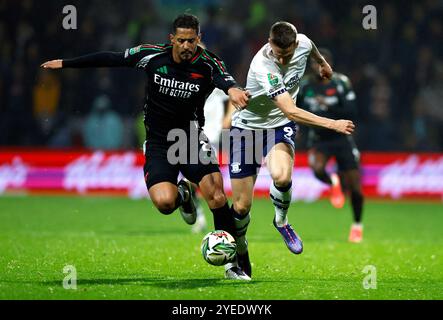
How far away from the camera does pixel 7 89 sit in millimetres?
19328

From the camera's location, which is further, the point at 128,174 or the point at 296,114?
the point at 128,174

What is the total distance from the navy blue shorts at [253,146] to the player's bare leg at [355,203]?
3.65 metres

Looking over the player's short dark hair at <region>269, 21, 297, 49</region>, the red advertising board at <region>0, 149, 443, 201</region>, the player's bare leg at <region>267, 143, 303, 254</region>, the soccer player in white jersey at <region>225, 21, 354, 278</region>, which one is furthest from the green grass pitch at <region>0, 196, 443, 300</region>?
the player's short dark hair at <region>269, 21, 297, 49</region>

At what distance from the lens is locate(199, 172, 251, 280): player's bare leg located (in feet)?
28.3

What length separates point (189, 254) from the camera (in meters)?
10.9

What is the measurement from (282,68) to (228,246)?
1881 mm

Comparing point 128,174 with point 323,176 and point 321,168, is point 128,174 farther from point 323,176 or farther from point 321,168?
point 321,168

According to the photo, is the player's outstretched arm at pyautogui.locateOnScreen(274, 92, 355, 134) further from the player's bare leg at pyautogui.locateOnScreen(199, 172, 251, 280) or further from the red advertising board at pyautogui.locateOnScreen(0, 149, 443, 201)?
the red advertising board at pyautogui.locateOnScreen(0, 149, 443, 201)

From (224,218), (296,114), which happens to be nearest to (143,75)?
(224,218)

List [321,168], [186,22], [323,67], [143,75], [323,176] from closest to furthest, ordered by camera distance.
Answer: [186,22] < [323,67] < [321,168] < [323,176] < [143,75]

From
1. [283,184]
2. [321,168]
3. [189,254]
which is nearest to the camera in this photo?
[283,184]

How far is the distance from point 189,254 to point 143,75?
31.0 feet

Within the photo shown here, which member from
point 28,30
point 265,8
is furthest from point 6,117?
point 265,8

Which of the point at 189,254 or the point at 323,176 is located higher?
the point at 323,176
